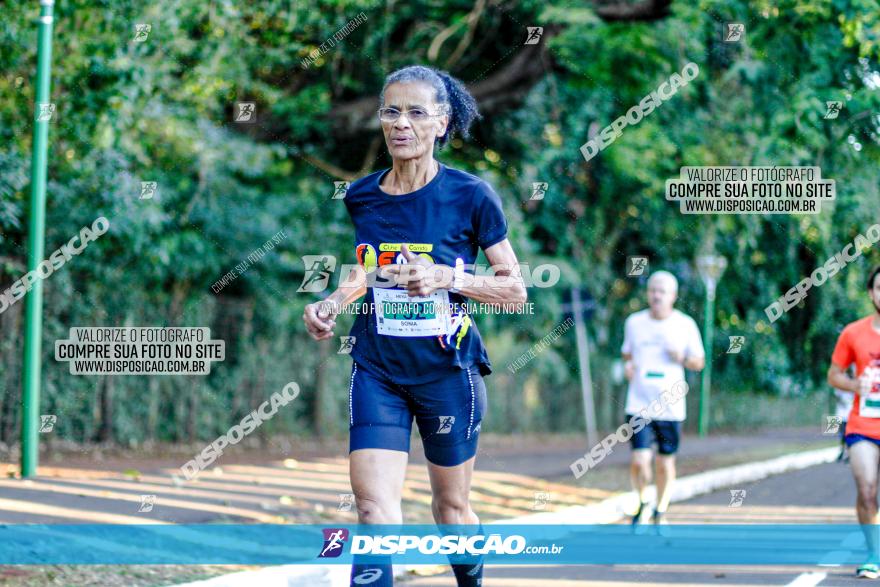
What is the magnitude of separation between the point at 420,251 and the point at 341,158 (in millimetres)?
13012

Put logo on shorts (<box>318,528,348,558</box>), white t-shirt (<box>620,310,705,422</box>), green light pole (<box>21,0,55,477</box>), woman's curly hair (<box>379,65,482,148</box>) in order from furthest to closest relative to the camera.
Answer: green light pole (<box>21,0,55,477</box>) < white t-shirt (<box>620,310,705,422</box>) < logo on shorts (<box>318,528,348,558</box>) < woman's curly hair (<box>379,65,482,148</box>)

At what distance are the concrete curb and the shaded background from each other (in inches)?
64.2

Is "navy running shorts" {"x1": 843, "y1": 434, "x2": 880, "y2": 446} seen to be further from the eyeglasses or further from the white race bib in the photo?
the eyeglasses

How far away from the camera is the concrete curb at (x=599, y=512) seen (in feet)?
Result: 20.5

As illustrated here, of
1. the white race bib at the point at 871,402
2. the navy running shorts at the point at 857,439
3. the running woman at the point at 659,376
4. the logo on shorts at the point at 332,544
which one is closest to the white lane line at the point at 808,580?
the navy running shorts at the point at 857,439

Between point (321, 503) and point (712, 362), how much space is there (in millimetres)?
14896

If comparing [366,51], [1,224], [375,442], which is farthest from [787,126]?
[375,442]

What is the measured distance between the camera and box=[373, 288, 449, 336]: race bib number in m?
4.54

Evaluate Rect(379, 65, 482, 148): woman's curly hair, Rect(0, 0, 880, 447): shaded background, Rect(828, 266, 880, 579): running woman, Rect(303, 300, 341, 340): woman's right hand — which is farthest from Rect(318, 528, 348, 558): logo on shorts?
Rect(0, 0, 880, 447): shaded background

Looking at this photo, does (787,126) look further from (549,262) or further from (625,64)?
(549,262)

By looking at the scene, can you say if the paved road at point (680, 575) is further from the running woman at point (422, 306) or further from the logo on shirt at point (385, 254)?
the logo on shirt at point (385, 254)

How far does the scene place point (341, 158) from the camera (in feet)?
57.0

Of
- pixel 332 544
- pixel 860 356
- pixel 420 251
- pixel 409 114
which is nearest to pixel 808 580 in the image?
pixel 860 356

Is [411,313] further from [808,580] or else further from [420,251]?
[808,580]
